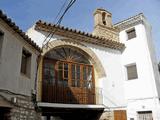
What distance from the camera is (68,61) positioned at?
12164 mm

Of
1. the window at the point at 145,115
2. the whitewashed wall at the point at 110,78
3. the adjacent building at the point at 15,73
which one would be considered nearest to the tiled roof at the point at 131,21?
the whitewashed wall at the point at 110,78

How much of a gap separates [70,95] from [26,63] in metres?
3.09

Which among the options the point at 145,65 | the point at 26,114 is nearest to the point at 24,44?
the point at 26,114

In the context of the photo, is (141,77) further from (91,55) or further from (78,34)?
(78,34)

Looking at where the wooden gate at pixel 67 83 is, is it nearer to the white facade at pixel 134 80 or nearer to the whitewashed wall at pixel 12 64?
the white facade at pixel 134 80

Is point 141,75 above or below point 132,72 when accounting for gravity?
below

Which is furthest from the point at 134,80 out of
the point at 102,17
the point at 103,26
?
the point at 102,17

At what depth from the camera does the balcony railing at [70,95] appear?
35.3ft

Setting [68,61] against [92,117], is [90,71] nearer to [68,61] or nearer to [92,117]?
[68,61]

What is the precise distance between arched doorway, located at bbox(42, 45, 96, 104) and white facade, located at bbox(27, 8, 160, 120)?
2.06 feet

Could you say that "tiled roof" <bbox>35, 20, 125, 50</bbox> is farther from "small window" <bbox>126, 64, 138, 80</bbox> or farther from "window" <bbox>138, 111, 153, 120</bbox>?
"window" <bbox>138, 111, 153, 120</bbox>

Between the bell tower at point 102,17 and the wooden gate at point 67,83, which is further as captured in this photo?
the bell tower at point 102,17

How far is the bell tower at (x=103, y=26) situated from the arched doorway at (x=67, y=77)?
3.20 m

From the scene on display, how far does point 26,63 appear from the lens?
32.0 feet
